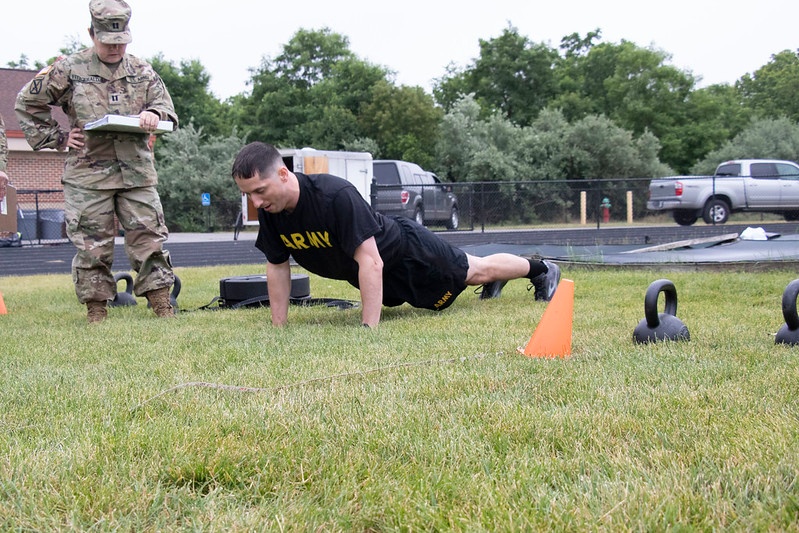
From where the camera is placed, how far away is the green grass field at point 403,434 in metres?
1.67

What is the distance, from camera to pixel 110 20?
5.59 metres

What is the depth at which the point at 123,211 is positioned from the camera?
5.90m

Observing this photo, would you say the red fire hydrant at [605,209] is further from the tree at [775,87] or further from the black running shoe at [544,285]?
the tree at [775,87]

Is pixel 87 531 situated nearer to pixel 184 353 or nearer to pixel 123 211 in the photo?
pixel 184 353

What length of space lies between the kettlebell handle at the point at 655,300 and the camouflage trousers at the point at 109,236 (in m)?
3.65

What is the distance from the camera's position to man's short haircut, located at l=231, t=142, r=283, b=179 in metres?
4.50

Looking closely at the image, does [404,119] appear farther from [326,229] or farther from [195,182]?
[326,229]

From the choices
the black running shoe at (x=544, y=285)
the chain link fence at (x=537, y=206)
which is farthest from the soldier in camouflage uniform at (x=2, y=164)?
the chain link fence at (x=537, y=206)

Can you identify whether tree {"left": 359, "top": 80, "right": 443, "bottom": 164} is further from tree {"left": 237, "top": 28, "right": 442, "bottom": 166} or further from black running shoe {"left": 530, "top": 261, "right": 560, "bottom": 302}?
black running shoe {"left": 530, "top": 261, "right": 560, "bottom": 302}

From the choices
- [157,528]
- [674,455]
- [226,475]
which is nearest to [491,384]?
[674,455]

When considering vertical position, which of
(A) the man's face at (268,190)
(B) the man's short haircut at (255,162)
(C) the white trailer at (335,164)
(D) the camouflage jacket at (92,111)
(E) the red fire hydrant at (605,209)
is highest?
(C) the white trailer at (335,164)

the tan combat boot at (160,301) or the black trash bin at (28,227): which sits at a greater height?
the black trash bin at (28,227)

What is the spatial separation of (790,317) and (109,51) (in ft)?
15.8

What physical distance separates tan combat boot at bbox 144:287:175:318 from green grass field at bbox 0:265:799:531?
1.55m
